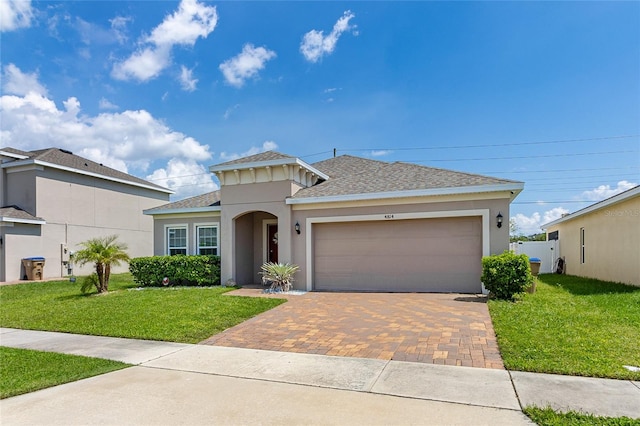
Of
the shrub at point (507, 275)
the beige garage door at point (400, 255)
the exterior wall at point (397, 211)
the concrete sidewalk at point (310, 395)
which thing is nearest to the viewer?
the concrete sidewalk at point (310, 395)

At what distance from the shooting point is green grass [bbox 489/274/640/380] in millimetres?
5133

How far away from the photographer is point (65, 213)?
20109 mm

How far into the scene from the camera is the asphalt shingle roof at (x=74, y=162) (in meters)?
20.0

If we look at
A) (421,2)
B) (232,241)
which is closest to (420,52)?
(421,2)

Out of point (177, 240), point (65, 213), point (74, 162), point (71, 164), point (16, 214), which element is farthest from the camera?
point (74, 162)

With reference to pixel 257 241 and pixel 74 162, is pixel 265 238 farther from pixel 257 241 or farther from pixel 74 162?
pixel 74 162

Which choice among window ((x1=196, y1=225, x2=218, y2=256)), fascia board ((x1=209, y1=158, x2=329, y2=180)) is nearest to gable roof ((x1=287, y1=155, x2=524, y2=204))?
fascia board ((x1=209, y1=158, x2=329, y2=180))

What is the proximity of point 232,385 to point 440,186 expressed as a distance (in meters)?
9.02

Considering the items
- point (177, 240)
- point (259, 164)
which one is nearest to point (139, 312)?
point (259, 164)

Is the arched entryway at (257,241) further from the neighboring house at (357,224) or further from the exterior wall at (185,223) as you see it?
the exterior wall at (185,223)

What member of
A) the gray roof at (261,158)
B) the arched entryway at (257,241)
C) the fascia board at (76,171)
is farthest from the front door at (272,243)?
the fascia board at (76,171)

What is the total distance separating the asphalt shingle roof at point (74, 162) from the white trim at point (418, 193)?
1405 cm

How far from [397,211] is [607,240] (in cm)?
886

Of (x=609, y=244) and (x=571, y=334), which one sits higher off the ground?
(x=609, y=244)
